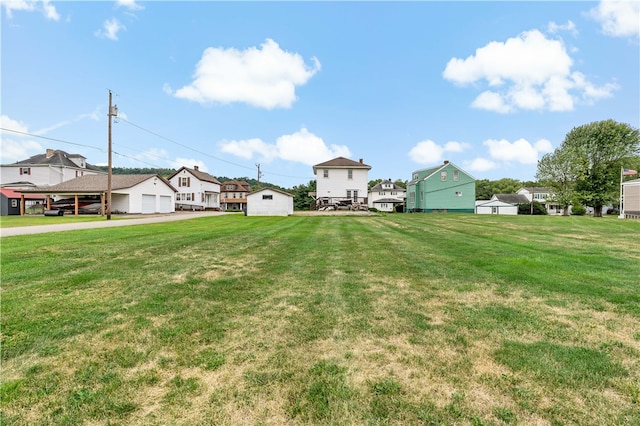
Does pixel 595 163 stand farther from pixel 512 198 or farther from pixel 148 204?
pixel 148 204

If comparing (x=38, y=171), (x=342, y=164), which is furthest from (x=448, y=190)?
(x=38, y=171)

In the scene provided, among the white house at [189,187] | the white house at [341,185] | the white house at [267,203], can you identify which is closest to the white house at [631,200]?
the white house at [341,185]

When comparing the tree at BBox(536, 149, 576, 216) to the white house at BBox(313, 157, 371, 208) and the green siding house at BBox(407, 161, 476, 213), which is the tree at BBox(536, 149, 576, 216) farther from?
the white house at BBox(313, 157, 371, 208)

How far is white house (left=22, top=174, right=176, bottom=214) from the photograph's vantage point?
31.5 m

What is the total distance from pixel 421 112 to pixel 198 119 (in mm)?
24668

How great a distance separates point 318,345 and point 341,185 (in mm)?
37063

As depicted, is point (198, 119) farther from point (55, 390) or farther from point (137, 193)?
point (55, 390)

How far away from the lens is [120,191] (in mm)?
32812

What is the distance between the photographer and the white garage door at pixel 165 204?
125 ft

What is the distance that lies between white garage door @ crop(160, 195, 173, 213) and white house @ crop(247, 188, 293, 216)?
14.0 meters

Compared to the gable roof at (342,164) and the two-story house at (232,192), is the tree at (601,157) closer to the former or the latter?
the gable roof at (342,164)

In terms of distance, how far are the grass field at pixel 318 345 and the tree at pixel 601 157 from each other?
41.4 metres

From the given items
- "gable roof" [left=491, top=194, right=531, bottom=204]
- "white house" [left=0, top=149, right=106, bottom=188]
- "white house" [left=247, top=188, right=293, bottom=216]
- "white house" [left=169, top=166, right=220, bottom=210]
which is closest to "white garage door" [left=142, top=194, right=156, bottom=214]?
"white house" [left=247, top=188, right=293, bottom=216]

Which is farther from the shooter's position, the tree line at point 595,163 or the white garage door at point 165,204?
the white garage door at point 165,204
